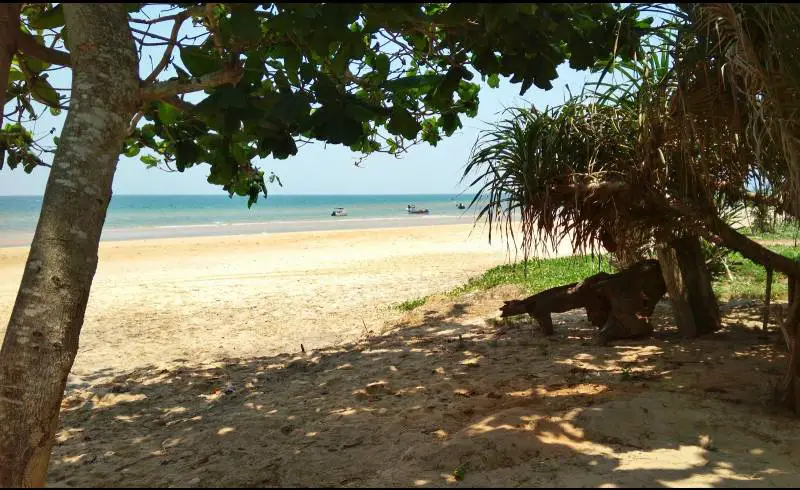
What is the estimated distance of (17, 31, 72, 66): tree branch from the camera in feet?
12.6

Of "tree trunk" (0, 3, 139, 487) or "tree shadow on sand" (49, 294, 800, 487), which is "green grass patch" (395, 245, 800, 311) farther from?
"tree trunk" (0, 3, 139, 487)

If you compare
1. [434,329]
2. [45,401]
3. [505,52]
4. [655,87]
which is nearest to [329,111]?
[505,52]

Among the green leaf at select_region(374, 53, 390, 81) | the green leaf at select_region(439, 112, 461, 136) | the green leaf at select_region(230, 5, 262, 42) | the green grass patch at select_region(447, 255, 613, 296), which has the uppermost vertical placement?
the green leaf at select_region(374, 53, 390, 81)

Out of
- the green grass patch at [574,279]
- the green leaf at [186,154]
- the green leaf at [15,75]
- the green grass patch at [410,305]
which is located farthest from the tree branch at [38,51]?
the green grass patch at [410,305]

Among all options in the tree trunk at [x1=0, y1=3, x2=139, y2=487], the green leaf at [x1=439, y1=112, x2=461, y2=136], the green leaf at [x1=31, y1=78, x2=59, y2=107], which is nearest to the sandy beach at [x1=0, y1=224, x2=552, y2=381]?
the green leaf at [x1=31, y1=78, x2=59, y2=107]

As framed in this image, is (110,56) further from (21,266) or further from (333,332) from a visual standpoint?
(21,266)

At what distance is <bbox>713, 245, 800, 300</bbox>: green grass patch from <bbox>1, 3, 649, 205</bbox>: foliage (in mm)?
4579

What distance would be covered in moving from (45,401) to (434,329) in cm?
535

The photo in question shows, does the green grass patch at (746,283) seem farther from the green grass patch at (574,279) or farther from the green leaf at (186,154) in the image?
the green leaf at (186,154)

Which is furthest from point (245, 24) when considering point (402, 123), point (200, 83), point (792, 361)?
point (792, 361)

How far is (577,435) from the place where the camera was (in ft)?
12.8

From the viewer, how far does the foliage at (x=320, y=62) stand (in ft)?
10.9

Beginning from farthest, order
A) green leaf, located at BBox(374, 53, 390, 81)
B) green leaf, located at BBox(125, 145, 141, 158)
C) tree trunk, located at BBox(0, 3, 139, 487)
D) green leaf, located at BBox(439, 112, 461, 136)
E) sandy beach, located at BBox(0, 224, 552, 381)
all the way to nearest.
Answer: sandy beach, located at BBox(0, 224, 552, 381), green leaf, located at BBox(125, 145, 141, 158), green leaf, located at BBox(439, 112, 461, 136), green leaf, located at BBox(374, 53, 390, 81), tree trunk, located at BBox(0, 3, 139, 487)

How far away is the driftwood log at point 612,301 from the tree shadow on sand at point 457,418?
0.19 m
